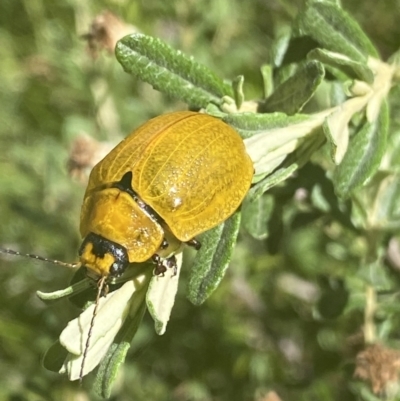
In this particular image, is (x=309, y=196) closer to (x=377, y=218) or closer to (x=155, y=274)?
(x=377, y=218)

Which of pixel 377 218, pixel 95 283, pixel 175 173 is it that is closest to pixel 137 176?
pixel 175 173

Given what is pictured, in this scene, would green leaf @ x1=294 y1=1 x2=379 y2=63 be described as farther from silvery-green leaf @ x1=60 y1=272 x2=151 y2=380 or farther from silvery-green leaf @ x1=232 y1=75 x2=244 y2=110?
silvery-green leaf @ x1=60 y1=272 x2=151 y2=380

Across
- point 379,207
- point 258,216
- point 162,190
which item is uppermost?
point 162,190

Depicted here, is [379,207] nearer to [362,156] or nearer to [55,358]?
[362,156]

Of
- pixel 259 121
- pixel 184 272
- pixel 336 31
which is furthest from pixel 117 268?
pixel 184 272

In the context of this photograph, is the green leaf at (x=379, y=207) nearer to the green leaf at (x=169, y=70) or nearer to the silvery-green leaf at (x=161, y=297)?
the green leaf at (x=169, y=70)

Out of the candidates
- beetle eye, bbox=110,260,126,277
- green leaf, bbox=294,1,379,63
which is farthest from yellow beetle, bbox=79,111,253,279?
green leaf, bbox=294,1,379,63
